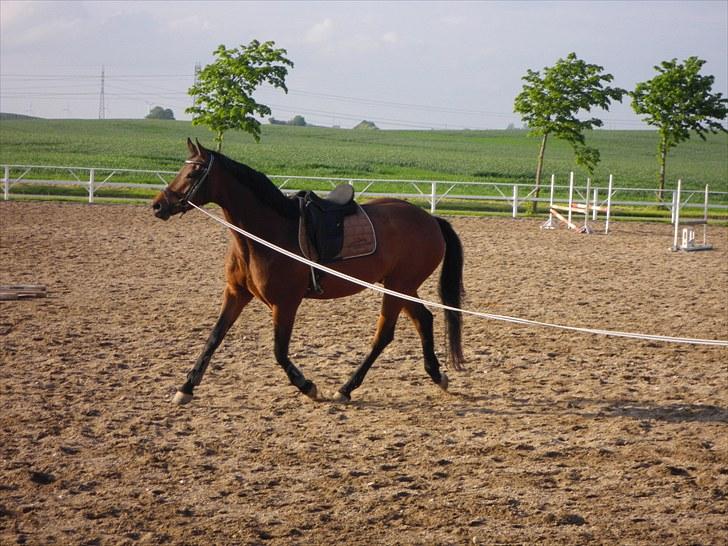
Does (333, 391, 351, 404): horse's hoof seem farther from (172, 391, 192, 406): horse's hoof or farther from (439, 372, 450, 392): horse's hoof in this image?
(172, 391, 192, 406): horse's hoof

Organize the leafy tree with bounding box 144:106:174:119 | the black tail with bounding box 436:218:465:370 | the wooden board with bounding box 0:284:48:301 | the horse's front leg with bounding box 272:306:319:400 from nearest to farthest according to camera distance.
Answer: the horse's front leg with bounding box 272:306:319:400 < the black tail with bounding box 436:218:465:370 < the wooden board with bounding box 0:284:48:301 < the leafy tree with bounding box 144:106:174:119

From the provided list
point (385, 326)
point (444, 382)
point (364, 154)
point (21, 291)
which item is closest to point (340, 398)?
point (385, 326)

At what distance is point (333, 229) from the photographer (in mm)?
7520

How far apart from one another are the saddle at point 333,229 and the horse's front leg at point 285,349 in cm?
40

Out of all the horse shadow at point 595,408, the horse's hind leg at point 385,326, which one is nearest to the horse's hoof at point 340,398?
the horse's hind leg at point 385,326

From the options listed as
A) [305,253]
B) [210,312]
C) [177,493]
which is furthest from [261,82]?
[177,493]

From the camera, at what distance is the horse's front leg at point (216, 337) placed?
702cm

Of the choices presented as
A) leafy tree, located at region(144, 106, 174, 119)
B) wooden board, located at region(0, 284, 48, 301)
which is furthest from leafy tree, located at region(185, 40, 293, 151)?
leafy tree, located at region(144, 106, 174, 119)

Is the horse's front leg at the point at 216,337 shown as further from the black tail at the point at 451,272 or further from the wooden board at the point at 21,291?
the wooden board at the point at 21,291

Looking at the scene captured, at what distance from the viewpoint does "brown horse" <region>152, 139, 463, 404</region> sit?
703 cm

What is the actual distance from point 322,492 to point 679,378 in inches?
170

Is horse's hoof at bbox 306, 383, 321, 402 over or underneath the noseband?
underneath

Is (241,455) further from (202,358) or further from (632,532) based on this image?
(632,532)

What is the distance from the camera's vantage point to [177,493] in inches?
205
